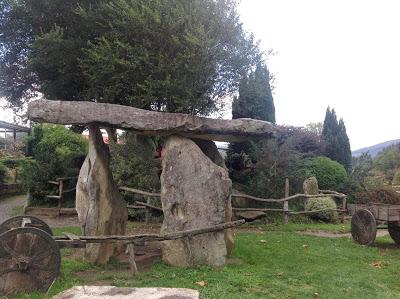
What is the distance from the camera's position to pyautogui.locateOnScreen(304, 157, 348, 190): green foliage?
62.6ft

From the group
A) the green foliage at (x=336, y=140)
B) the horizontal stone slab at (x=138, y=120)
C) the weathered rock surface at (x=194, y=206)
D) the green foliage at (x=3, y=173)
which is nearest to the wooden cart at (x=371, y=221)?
the horizontal stone slab at (x=138, y=120)

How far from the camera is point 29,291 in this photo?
6.30 m

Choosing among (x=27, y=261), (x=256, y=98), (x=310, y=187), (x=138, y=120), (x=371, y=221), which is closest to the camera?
(x=27, y=261)

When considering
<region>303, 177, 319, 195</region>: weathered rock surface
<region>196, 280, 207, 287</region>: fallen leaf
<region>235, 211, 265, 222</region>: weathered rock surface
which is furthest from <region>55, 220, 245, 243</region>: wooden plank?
<region>303, 177, 319, 195</region>: weathered rock surface

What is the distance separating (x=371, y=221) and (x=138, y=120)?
681cm

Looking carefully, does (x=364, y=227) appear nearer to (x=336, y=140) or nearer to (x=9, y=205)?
(x=336, y=140)

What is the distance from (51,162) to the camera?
17359 millimetres

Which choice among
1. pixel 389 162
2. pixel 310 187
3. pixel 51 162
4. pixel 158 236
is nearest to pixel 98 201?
pixel 158 236

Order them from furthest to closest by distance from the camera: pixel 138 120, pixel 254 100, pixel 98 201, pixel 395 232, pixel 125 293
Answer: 1. pixel 254 100
2. pixel 395 232
3. pixel 98 201
4. pixel 138 120
5. pixel 125 293

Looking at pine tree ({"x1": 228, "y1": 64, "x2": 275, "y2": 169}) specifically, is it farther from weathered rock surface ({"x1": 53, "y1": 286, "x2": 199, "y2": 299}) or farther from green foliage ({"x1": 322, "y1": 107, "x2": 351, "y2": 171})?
weathered rock surface ({"x1": 53, "y1": 286, "x2": 199, "y2": 299})

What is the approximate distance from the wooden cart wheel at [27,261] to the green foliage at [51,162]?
11052 millimetres

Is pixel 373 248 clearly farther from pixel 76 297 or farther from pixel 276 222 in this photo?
pixel 76 297

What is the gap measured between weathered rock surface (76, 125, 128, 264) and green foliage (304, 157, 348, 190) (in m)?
11.8

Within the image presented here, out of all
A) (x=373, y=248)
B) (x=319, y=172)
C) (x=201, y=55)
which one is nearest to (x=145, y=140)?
(x=201, y=55)
